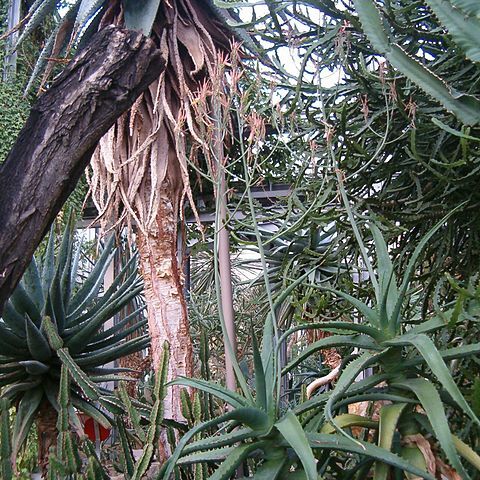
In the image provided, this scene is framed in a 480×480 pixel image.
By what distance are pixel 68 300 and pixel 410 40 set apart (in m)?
2.01

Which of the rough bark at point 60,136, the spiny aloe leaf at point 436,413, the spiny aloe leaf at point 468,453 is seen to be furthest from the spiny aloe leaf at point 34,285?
the spiny aloe leaf at point 468,453

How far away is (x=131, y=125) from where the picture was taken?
3176 millimetres

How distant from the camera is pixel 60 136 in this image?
5.59ft

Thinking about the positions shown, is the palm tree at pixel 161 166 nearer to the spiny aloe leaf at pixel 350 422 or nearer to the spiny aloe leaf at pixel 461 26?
the spiny aloe leaf at pixel 350 422

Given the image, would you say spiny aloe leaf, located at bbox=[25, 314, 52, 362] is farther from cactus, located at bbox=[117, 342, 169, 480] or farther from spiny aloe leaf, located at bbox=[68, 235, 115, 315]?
cactus, located at bbox=[117, 342, 169, 480]

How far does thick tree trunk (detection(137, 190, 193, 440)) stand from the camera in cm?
307

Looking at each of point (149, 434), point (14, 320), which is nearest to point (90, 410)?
point (14, 320)

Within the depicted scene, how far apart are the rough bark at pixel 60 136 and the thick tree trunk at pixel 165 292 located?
1.43 meters

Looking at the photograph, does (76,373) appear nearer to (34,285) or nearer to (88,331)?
(88,331)

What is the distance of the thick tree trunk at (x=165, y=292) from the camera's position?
10.1ft

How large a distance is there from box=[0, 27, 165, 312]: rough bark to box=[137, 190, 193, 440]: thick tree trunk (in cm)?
143

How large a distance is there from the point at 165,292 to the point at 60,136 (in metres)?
1.58

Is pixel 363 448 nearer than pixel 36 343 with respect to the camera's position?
Yes

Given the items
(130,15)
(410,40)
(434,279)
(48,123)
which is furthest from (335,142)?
(130,15)
